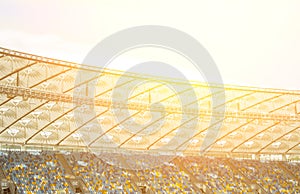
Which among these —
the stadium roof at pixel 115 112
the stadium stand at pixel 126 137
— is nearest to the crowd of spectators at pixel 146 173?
the stadium stand at pixel 126 137

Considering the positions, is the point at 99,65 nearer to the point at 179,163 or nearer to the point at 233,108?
the point at 233,108

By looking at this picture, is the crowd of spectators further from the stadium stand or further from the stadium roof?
the stadium roof

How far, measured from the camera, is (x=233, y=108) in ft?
180

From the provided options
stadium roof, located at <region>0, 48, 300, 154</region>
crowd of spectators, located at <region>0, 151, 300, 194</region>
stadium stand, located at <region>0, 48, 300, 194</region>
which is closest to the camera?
stadium roof, located at <region>0, 48, 300, 154</region>

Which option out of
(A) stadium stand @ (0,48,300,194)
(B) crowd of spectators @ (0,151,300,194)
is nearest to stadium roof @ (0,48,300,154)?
(A) stadium stand @ (0,48,300,194)

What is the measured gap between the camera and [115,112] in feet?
169

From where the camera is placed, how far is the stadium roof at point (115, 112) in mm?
41459

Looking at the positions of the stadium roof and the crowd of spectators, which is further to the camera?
the crowd of spectators

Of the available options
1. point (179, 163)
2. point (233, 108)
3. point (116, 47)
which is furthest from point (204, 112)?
point (116, 47)

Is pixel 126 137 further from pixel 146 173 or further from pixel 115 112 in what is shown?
pixel 115 112

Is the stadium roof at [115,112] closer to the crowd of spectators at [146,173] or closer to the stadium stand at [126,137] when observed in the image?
the stadium stand at [126,137]

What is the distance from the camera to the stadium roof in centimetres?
4146

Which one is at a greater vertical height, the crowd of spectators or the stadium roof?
the stadium roof

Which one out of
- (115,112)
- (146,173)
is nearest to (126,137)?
(146,173)
